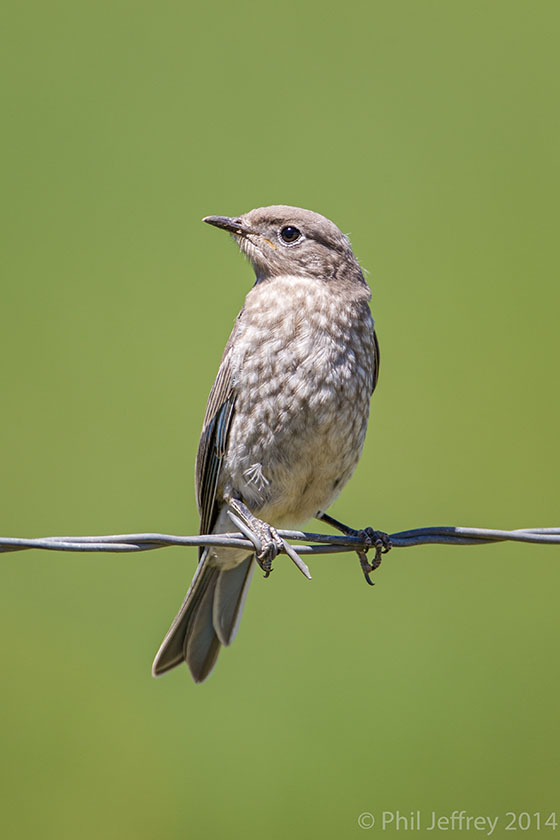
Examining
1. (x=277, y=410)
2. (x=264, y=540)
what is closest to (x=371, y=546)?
(x=264, y=540)

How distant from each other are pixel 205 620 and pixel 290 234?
2152 mm

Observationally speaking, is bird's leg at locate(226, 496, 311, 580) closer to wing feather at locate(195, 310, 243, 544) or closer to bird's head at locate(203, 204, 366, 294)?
wing feather at locate(195, 310, 243, 544)

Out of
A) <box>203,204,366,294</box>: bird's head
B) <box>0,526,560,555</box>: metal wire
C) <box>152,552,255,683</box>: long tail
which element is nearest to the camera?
<box>0,526,560,555</box>: metal wire

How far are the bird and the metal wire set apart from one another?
603 mm

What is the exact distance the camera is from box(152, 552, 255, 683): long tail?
5023 millimetres

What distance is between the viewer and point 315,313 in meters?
4.86

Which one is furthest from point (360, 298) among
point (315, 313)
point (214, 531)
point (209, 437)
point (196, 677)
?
point (196, 677)

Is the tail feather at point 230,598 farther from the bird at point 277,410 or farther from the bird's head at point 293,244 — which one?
the bird's head at point 293,244

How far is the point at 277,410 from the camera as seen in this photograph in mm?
4680

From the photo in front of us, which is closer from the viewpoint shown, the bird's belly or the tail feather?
the bird's belly

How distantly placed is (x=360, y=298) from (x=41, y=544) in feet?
8.37

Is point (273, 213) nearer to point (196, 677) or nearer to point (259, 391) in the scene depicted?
point (259, 391)

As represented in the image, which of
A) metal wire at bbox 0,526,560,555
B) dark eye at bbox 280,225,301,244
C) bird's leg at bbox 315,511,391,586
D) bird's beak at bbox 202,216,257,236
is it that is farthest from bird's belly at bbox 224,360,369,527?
bird's beak at bbox 202,216,257,236

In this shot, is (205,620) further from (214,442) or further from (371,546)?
(371,546)
